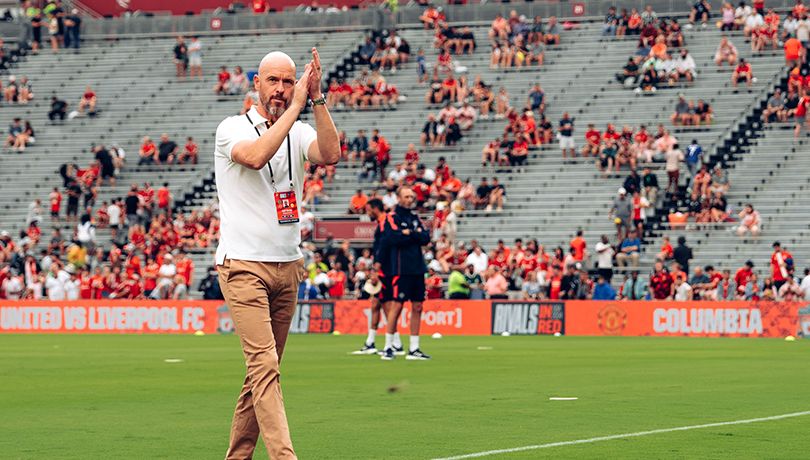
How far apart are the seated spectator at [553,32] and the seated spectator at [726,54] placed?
6.31 meters

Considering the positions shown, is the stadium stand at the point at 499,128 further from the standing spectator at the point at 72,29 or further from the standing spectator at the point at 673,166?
the standing spectator at the point at 72,29

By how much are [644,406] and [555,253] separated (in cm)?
2080

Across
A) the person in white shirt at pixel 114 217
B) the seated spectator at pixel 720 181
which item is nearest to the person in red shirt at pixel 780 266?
the seated spectator at pixel 720 181

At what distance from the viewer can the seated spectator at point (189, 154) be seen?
41.7m

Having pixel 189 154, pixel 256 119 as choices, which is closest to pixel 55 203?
pixel 189 154

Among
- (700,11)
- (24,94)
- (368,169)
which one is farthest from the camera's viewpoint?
(24,94)

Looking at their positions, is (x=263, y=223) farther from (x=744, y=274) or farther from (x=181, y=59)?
(x=181, y=59)

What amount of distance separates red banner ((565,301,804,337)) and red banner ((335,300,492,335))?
1.96 m

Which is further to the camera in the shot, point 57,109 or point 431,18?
point 57,109

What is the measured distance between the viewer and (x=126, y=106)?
46000mm

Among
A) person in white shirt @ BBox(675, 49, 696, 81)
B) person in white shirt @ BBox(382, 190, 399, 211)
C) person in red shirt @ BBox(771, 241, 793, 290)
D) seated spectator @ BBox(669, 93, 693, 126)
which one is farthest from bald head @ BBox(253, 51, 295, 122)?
person in white shirt @ BBox(675, 49, 696, 81)

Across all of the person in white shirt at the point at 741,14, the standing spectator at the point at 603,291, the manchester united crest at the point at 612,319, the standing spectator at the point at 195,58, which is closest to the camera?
the manchester united crest at the point at 612,319

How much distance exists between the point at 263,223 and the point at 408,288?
35.8ft

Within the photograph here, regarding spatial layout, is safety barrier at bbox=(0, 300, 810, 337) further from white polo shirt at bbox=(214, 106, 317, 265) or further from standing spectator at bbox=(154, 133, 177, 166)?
white polo shirt at bbox=(214, 106, 317, 265)
